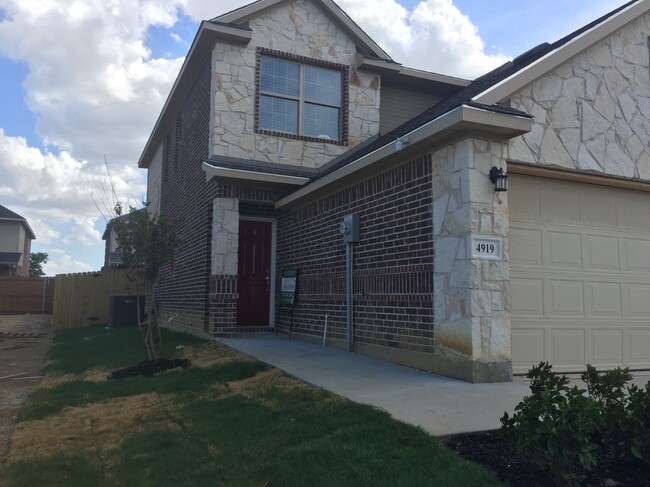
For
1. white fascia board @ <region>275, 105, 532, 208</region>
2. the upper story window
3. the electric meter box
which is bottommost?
the electric meter box

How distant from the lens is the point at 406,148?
292 inches

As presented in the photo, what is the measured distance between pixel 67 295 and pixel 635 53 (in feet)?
59.1

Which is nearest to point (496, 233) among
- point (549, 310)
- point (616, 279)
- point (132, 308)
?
point (549, 310)

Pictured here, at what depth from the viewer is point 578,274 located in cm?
743

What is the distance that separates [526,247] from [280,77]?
24.4 feet

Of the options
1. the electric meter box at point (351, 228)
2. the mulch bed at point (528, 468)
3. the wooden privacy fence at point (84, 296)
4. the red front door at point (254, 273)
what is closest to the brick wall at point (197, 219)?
the red front door at point (254, 273)

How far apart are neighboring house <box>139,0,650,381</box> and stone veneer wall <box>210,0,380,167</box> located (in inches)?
1.8

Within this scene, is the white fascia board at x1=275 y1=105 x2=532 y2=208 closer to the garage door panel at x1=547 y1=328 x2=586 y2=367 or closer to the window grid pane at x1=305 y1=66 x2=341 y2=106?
the garage door panel at x1=547 y1=328 x2=586 y2=367

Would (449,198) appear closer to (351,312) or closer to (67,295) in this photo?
(351,312)

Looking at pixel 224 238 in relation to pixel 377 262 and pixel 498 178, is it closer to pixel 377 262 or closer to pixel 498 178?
pixel 377 262

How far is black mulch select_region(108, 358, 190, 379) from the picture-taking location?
8.49 m

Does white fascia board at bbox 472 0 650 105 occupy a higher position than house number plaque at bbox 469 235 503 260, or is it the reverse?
white fascia board at bbox 472 0 650 105

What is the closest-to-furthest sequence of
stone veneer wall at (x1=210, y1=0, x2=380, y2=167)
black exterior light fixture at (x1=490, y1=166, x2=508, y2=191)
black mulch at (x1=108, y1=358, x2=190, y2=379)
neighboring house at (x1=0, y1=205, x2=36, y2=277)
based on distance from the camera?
black exterior light fixture at (x1=490, y1=166, x2=508, y2=191) < black mulch at (x1=108, y1=358, x2=190, y2=379) < stone veneer wall at (x1=210, y1=0, x2=380, y2=167) < neighboring house at (x1=0, y1=205, x2=36, y2=277)

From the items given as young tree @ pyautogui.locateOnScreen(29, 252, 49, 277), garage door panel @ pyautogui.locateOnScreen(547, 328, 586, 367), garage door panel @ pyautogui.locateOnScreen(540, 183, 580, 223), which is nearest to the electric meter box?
garage door panel @ pyautogui.locateOnScreen(540, 183, 580, 223)
